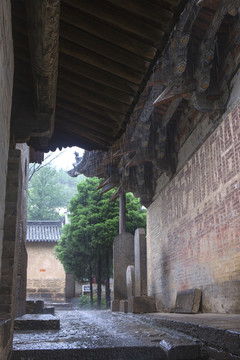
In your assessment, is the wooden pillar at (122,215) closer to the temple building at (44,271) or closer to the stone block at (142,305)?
the stone block at (142,305)

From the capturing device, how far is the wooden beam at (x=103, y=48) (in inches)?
112

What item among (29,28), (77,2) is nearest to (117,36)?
(77,2)

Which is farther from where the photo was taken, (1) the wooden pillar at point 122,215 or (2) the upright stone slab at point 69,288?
(2) the upright stone slab at point 69,288

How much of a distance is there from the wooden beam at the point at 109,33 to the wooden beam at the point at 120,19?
8 cm

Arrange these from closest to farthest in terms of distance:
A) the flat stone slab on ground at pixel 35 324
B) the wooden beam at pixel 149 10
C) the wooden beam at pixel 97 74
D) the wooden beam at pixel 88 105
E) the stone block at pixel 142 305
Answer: the wooden beam at pixel 149 10, the wooden beam at pixel 97 74, the wooden beam at pixel 88 105, the flat stone slab on ground at pixel 35 324, the stone block at pixel 142 305

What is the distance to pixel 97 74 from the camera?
128 inches

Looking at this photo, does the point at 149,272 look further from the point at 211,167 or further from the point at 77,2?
the point at 77,2

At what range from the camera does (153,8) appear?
2.49 meters

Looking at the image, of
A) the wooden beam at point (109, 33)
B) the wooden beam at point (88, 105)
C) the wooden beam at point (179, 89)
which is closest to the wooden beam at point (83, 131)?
the wooden beam at point (88, 105)

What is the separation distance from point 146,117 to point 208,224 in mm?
3369

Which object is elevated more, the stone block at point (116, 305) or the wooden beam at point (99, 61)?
the wooden beam at point (99, 61)

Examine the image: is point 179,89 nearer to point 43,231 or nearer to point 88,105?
point 88,105

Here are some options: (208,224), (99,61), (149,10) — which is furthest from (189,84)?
(149,10)

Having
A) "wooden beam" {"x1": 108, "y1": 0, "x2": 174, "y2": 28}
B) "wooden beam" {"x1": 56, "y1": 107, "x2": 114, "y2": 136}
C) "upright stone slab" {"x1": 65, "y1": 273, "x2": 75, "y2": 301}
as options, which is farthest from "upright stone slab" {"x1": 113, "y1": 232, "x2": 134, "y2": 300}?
"upright stone slab" {"x1": 65, "y1": 273, "x2": 75, "y2": 301}
